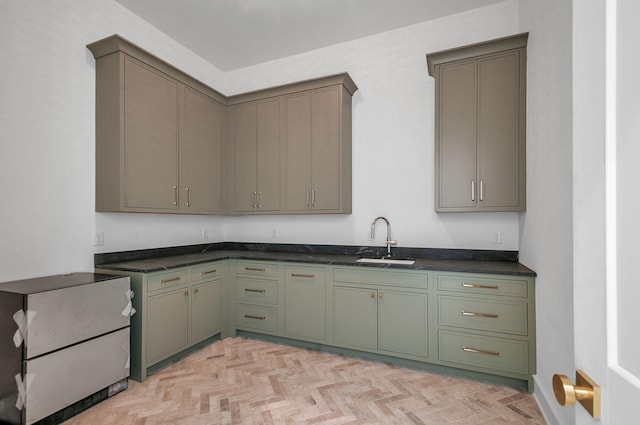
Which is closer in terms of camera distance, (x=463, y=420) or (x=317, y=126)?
(x=463, y=420)

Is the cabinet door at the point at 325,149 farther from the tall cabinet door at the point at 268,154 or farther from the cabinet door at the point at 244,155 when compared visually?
the cabinet door at the point at 244,155

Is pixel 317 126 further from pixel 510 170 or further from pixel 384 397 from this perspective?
pixel 384 397

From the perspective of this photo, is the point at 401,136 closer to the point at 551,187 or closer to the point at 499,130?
the point at 499,130

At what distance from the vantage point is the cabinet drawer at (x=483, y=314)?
7.73 ft

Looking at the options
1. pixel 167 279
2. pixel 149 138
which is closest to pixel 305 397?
pixel 167 279

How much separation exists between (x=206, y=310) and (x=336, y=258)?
4.48 ft

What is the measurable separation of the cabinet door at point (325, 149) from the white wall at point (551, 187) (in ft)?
5.39

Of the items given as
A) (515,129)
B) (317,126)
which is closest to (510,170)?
(515,129)

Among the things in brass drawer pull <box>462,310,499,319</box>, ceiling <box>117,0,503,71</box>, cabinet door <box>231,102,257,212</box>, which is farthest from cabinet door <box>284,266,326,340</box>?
ceiling <box>117,0,503,71</box>

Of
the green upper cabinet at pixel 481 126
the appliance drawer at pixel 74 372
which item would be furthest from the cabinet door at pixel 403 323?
the appliance drawer at pixel 74 372

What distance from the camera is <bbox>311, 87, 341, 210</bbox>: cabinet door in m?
3.26

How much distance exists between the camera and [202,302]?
121 inches

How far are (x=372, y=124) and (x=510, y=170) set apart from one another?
1435 millimetres

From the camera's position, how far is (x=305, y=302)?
308 cm
